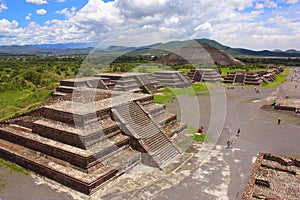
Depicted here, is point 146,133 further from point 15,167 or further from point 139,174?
point 15,167

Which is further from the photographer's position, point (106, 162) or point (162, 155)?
point (162, 155)

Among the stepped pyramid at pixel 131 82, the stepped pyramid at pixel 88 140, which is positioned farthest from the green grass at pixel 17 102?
the stepped pyramid at pixel 88 140

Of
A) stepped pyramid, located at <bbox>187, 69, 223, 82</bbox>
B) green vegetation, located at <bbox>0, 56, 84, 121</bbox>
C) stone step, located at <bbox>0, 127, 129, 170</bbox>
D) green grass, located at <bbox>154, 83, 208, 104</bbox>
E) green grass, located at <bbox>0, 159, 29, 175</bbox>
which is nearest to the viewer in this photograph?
stone step, located at <bbox>0, 127, 129, 170</bbox>

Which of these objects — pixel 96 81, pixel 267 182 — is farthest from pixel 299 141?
pixel 96 81

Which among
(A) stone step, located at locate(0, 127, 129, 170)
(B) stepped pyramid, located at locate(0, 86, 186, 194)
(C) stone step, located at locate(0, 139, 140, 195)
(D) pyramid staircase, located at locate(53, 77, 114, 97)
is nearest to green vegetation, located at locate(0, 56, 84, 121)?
(D) pyramid staircase, located at locate(53, 77, 114, 97)

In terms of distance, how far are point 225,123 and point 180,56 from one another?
76.8 m

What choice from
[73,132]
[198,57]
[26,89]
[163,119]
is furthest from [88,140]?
[198,57]

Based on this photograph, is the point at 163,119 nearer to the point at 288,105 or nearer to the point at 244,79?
the point at 288,105

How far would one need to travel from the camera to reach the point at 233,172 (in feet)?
37.5

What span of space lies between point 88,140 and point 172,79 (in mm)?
29525

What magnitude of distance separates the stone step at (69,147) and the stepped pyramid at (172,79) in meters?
27.1

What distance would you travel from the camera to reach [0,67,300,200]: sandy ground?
959cm

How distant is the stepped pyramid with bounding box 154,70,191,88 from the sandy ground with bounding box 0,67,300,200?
1759 centimetres

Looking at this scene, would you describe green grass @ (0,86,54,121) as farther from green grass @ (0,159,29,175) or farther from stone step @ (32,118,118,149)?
stone step @ (32,118,118,149)
